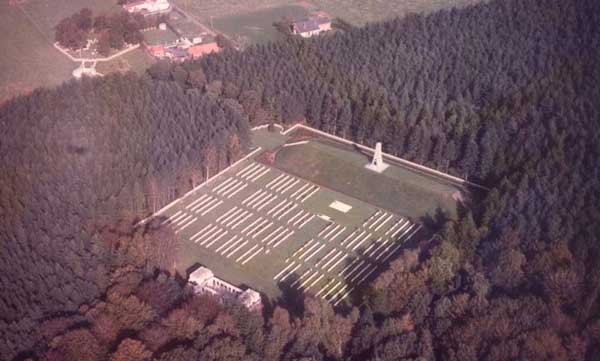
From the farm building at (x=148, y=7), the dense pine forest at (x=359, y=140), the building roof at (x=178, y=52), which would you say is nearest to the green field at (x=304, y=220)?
the dense pine forest at (x=359, y=140)

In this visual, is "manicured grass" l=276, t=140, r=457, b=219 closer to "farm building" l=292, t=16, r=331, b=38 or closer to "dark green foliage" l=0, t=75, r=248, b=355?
"dark green foliage" l=0, t=75, r=248, b=355

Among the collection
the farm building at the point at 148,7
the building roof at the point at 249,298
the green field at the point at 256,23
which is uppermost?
the building roof at the point at 249,298

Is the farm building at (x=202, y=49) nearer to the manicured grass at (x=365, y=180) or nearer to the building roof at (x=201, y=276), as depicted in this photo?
the manicured grass at (x=365, y=180)

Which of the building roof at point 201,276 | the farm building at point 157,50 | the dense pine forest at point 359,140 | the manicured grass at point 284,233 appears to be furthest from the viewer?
the farm building at point 157,50

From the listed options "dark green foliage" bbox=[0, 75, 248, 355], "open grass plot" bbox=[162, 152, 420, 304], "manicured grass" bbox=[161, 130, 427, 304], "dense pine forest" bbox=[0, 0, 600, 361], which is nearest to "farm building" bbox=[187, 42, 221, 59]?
"dense pine forest" bbox=[0, 0, 600, 361]

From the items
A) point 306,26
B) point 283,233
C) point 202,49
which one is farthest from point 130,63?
point 283,233

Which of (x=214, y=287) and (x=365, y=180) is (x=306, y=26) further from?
(x=214, y=287)
